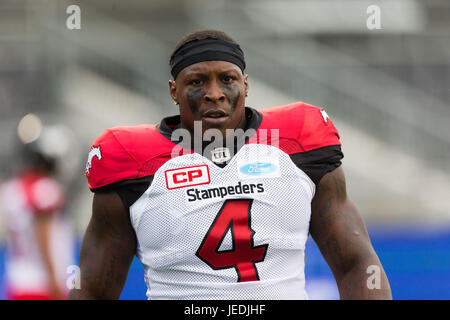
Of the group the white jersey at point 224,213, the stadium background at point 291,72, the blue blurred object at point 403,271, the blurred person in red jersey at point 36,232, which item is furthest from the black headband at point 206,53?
the stadium background at point 291,72

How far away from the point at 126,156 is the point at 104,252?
33 centimetres

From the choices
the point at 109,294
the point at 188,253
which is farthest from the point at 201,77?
the point at 109,294

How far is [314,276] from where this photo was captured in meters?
5.52

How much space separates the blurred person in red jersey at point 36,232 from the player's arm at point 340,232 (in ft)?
7.32

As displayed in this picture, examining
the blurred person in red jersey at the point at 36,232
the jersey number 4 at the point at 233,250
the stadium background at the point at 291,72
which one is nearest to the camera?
the jersey number 4 at the point at 233,250

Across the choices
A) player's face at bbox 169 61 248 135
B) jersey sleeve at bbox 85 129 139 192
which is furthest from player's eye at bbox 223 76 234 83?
jersey sleeve at bbox 85 129 139 192

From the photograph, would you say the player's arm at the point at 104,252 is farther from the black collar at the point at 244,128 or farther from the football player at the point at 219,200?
the black collar at the point at 244,128

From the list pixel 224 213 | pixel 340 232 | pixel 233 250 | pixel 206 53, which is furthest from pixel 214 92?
pixel 340 232

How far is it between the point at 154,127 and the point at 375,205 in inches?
282

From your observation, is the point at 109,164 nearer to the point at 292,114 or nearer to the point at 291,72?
the point at 292,114

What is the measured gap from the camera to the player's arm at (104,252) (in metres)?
2.19

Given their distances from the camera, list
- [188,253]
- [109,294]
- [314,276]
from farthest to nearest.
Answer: [314,276]
[109,294]
[188,253]

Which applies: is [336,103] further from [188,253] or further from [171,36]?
[188,253]

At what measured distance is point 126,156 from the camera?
219 centimetres
